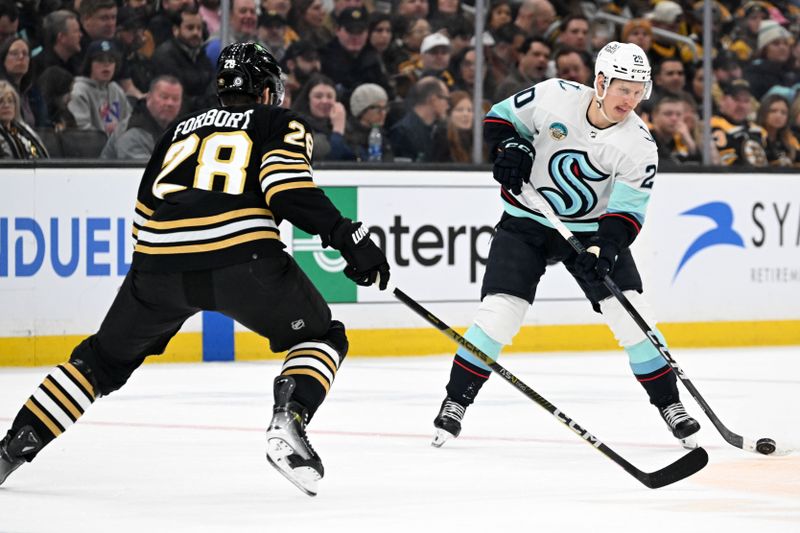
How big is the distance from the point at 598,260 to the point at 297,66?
3.10 metres

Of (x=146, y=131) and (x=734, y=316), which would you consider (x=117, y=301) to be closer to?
(x=146, y=131)

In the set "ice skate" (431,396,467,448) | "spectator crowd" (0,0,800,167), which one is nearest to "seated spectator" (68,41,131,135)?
"spectator crowd" (0,0,800,167)

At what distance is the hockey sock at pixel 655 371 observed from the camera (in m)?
4.44

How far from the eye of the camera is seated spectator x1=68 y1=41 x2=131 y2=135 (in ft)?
21.1

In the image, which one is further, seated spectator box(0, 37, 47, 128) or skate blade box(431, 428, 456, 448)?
seated spectator box(0, 37, 47, 128)

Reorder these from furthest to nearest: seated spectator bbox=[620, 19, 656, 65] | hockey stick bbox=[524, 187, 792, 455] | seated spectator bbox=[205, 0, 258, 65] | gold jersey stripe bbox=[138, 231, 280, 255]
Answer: seated spectator bbox=[620, 19, 656, 65] < seated spectator bbox=[205, 0, 258, 65] < hockey stick bbox=[524, 187, 792, 455] < gold jersey stripe bbox=[138, 231, 280, 255]

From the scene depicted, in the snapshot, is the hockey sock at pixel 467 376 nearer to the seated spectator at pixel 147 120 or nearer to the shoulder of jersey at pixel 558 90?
the shoulder of jersey at pixel 558 90

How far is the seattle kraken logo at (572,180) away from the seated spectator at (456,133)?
2841 mm

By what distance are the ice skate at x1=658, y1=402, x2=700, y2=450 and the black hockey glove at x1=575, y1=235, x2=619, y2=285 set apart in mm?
520

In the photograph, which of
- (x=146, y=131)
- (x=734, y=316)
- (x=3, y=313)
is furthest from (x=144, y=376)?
(x=734, y=316)

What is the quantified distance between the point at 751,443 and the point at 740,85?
4182 millimetres

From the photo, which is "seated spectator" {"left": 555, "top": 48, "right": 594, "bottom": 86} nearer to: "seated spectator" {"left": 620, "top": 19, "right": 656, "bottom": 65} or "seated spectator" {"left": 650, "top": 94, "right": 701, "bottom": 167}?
"seated spectator" {"left": 620, "top": 19, "right": 656, "bottom": 65}

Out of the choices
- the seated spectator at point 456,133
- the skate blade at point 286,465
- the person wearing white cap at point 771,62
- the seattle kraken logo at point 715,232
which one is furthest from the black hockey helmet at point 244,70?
the person wearing white cap at point 771,62

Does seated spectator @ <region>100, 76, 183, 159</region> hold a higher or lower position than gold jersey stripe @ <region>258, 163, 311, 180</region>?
lower
